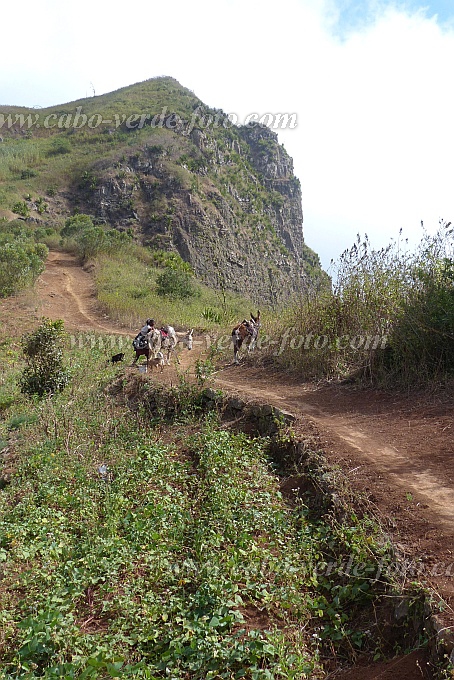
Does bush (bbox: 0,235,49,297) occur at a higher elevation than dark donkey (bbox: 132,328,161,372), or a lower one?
higher

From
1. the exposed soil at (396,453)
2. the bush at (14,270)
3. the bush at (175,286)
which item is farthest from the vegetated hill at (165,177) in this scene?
the exposed soil at (396,453)

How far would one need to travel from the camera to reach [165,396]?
383 inches

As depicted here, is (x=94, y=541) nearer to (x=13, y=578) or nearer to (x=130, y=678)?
(x=13, y=578)

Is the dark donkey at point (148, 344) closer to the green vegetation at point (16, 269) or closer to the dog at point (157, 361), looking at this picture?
the dog at point (157, 361)

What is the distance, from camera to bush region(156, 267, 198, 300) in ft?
73.8

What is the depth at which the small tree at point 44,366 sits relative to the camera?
38.4 feet

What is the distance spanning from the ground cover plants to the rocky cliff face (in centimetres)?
2441

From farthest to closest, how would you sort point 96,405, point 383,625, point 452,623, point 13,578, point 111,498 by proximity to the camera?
point 96,405 < point 111,498 < point 13,578 < point 383,625 < point 452,623

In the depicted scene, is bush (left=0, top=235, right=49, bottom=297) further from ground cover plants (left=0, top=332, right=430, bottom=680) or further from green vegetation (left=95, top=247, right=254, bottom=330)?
ground cover plants (left=0, top=332, right=430, bottom=680)

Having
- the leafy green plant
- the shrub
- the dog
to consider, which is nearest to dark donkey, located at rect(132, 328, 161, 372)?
the dog

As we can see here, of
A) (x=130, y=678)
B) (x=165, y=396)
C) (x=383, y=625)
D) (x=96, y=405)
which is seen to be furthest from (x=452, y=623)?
(x=96, y=405)

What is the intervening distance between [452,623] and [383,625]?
0.68 meters

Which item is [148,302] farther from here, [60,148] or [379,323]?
[60,148]

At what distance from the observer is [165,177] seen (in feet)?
150
